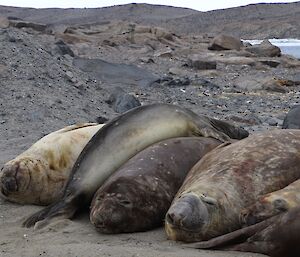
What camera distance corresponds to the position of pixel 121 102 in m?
10.2

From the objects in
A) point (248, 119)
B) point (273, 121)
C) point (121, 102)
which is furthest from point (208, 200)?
point (121, 102)

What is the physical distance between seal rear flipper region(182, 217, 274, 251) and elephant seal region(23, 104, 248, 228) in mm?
1101

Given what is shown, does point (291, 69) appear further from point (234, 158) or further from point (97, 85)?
point (234, 158)

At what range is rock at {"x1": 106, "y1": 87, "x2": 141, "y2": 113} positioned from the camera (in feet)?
32.7

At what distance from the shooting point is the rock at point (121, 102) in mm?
9961

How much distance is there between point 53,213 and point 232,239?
1.30 meters

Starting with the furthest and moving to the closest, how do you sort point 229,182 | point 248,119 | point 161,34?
1. point 161,34
2. point 248,119
3. point 229,182

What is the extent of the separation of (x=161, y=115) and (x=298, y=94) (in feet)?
29.8

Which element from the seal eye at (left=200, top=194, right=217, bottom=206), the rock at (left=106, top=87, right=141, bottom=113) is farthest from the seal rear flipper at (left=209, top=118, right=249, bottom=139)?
the rock at (left=106, top=87, right=141, bottom=113)

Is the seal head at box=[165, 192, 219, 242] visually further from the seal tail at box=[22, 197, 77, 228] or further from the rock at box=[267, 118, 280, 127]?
the rock at box=[267, 118, 280, 127]

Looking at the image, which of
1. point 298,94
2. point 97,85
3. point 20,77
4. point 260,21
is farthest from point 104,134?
point 260,21

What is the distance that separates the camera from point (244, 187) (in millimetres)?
3682

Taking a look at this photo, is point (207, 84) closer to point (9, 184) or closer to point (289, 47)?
point (9, 184)

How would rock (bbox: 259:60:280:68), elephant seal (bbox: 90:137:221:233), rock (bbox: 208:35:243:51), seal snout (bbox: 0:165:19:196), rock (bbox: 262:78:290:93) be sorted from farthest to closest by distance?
rock (bbox: 208:35:243:51) < rock (bbox: 259:60:280:68) < rock (bbox: 262:78:290:93) < seal snout (bbox: 0:165:19:196) < elephant seal (bbox: 90:137:221:233)
